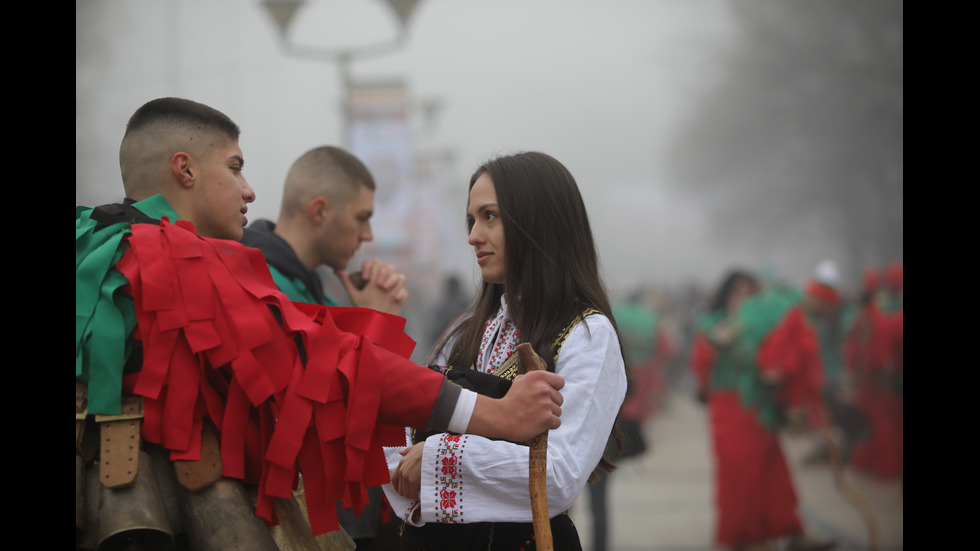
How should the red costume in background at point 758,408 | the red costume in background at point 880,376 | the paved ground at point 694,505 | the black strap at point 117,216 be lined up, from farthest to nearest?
the red costume in background at point 880,376
the paved ground at point 694,505
the red costume in background at point 758,408
the black strap at point 117,216

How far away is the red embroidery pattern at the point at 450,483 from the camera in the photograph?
221cm

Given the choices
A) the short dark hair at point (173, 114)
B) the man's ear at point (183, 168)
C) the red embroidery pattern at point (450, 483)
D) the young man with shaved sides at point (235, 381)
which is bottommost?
the red embroidery pattern at point (450, 483)

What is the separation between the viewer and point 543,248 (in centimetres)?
251

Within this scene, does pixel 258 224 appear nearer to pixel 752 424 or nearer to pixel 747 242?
pixel 752 424

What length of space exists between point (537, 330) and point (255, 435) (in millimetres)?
817

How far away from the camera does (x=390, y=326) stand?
2.21 meters

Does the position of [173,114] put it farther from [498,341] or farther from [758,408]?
[758,408]

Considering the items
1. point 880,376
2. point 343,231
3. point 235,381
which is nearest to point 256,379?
point 235,381

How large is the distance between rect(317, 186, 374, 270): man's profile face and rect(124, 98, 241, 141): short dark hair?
1335 mm

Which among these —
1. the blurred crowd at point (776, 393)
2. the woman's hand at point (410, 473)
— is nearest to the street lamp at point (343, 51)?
the blurred crowd at point (776, 393)

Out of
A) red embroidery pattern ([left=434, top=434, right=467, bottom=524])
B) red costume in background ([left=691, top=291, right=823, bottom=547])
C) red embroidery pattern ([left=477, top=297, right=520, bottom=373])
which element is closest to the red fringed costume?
red embroidery pattern ([left=434, top=434, right=467, bottom=524])

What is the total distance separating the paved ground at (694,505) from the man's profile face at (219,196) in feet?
15.5

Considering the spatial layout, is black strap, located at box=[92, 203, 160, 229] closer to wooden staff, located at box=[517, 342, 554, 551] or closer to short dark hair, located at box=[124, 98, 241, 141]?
short dark hair, located at box=[124, 98, 241, 141]

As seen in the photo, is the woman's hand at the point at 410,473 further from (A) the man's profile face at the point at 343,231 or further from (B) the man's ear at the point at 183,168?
(A) the man's profile face at the point at 343,231
